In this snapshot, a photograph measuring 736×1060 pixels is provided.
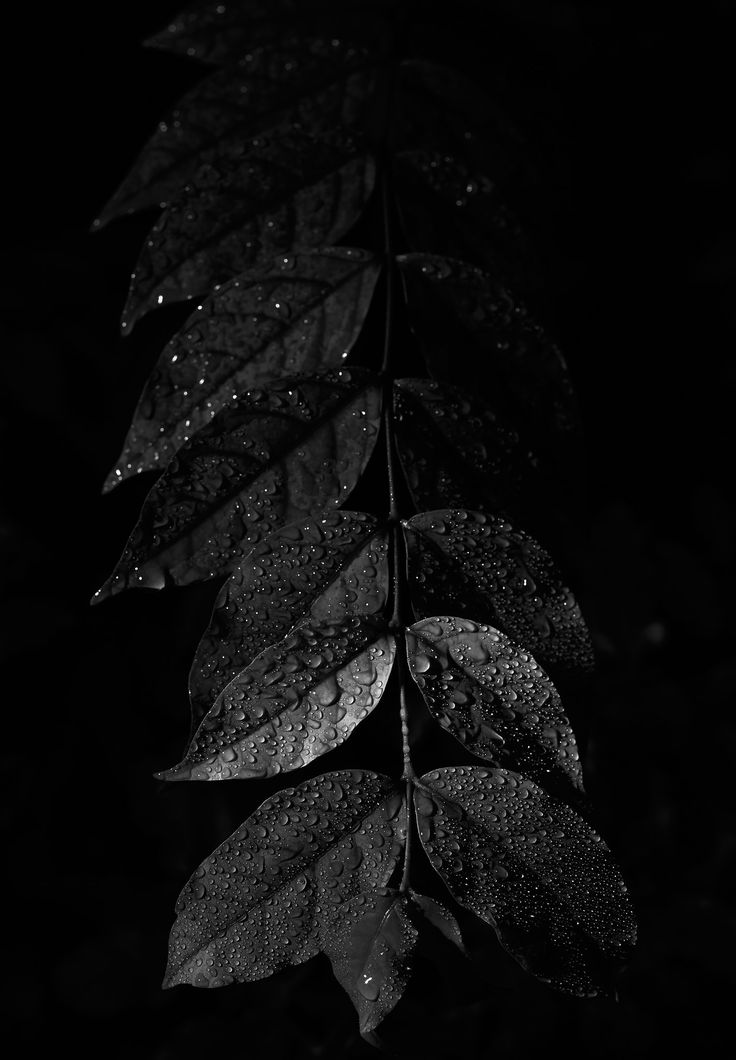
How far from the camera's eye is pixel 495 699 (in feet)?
2.04

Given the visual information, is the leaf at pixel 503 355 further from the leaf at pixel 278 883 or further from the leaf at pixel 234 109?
the leaf at pixel 278 883

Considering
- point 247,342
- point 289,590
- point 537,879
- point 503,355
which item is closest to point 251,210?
point 247,342

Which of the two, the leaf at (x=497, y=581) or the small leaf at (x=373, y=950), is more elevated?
the leaf at (x=497, y=581)

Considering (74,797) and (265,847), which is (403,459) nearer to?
(265,847)

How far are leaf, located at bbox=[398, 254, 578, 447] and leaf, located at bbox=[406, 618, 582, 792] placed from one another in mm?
246

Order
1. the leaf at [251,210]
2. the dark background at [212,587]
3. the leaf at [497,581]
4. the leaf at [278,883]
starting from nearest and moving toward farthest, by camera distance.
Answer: the leaf at [278,883] → the leaf at [497,581] → the leaf at [251,210] → the dark background at [212,587]

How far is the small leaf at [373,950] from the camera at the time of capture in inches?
21.9

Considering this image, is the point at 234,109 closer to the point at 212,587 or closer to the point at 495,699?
the point at 212,587

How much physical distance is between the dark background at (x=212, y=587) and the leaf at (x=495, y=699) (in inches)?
16.0

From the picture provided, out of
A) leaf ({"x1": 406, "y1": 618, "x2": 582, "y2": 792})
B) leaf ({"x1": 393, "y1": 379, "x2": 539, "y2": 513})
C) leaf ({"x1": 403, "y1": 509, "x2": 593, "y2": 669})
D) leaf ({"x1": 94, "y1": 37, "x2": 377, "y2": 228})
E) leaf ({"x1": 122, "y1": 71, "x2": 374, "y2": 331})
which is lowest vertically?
leaf ({"x1": 406, "y1": 618, "x2": 582, "y2": 792})

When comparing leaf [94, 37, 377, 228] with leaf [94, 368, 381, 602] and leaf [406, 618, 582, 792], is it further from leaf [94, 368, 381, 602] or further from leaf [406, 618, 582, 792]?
leaf [406, 618, 582, 792]

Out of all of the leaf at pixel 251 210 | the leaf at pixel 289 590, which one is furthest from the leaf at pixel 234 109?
the leaf at pixel 289 590

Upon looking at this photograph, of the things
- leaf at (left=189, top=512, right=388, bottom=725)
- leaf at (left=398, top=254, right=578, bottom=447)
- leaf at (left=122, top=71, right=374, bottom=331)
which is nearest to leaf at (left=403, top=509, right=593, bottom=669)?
leaf at (left=189, top=512, right=388, bottom=725)

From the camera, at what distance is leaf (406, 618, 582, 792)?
1.98 ft
